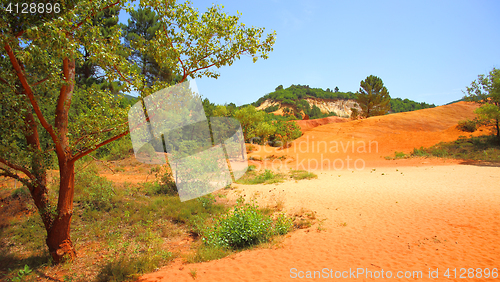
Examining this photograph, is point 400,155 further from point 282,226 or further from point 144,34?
point 144,34

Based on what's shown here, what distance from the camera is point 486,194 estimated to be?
8.88 meters

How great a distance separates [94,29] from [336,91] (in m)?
90.9

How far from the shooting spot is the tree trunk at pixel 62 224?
15.6 feet

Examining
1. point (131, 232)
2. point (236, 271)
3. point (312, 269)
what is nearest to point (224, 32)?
point (236, 271)

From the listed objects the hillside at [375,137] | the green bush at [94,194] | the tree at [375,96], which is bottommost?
the green bush at [94,194]

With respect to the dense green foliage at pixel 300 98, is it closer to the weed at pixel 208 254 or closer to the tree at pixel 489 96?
the tree at pixel 489 96

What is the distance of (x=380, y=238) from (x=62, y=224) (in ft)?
23.5

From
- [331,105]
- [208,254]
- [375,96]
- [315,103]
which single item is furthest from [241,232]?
[331,105]

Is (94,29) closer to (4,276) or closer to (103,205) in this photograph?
(4,276)

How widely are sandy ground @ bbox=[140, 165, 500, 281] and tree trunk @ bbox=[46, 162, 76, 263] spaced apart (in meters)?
1.98

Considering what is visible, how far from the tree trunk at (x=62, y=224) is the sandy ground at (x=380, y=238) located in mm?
1977

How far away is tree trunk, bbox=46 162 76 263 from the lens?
15.6ft

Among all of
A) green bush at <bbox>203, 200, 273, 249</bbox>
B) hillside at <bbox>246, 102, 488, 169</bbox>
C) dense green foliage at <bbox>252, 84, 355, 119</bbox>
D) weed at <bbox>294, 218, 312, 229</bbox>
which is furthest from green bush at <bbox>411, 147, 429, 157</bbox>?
dense green foliage at <bbox>252, 84, 355, 119</bbox>

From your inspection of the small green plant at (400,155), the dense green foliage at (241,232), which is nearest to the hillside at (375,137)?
the small green plant at (400,155)
